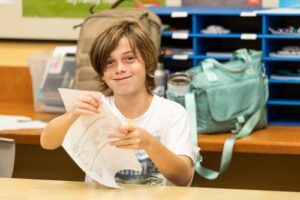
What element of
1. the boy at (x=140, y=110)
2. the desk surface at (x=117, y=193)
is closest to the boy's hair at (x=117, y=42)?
the boy at (x=140, y=110)

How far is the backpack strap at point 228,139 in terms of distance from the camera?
257 centimetres

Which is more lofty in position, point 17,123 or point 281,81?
point 281,81

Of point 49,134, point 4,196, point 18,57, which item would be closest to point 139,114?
point 49,134

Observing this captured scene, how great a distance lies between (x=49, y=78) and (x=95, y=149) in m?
1.25

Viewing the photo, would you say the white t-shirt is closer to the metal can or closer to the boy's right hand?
the boy's right hand

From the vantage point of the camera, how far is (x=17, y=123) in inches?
111

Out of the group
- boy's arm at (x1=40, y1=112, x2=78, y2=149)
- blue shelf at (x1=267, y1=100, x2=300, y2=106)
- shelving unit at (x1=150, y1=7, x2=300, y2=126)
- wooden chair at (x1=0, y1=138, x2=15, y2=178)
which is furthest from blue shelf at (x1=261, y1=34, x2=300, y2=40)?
boy's arm at (x1=40, y1=112, x2=78, y2=149)

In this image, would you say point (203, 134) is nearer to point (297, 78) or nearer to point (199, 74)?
point (199, 74)

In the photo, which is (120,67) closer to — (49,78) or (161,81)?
(161,81)

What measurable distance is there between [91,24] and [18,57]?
1.68ft

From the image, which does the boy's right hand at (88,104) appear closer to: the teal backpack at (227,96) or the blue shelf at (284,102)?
the teal backpack at (227,96)

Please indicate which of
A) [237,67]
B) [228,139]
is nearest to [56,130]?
[228,139]

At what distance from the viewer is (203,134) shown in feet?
8.93

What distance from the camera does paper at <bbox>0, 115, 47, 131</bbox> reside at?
2.76m
